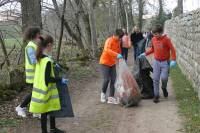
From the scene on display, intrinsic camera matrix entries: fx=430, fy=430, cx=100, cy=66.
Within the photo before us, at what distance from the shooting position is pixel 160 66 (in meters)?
10.2

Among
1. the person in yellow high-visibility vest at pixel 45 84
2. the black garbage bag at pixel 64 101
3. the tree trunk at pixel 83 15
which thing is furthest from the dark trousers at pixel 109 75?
the tree trunk at pixel 83 15

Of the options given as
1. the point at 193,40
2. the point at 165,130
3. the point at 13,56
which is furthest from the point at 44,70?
the point at 13,56

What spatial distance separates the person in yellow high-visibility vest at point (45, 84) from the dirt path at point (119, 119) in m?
0.97

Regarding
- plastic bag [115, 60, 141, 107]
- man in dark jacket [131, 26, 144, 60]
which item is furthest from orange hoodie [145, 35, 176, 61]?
man in dark jacket [131, 26, 144, 60]

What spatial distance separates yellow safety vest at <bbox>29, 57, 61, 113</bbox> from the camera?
22.7 feet

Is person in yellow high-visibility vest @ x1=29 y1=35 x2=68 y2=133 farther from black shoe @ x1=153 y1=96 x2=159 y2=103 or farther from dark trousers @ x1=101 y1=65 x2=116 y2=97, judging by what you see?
black shoe @ x1=153 y1=96 x2=159 y2=103

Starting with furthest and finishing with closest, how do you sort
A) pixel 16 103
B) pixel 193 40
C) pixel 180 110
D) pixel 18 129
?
pixel 193 40 < pixel 16 103 < pixel 180 110 < pixel 18 129

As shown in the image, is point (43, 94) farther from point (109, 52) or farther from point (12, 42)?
point (12, 42)

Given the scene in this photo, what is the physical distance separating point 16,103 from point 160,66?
3492 millimetres

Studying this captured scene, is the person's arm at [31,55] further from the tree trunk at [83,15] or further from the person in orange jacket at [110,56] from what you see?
the tree trunk at [83,15]

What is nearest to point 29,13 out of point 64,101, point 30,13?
point 30,13

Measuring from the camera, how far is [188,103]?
32.0 ft

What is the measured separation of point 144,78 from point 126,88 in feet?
3.53

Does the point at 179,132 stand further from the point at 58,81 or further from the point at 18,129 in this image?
the point at 18,129
